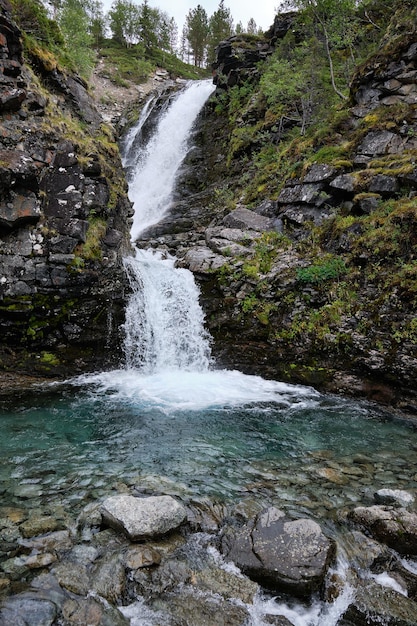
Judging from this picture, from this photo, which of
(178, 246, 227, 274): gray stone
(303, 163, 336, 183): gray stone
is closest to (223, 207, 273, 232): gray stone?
(178, 246, 227, 274): gray stone

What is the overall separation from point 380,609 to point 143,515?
103 inches

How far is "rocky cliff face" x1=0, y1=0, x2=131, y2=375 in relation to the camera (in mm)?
10664

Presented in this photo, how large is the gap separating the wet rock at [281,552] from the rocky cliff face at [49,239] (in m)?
8.45

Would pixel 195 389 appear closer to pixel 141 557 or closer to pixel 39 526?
pixel 39 526

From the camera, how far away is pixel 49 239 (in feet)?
36.4

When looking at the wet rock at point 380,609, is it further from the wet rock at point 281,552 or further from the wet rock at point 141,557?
the wet rock at point 141,557

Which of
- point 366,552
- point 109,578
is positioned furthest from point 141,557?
point 366,552

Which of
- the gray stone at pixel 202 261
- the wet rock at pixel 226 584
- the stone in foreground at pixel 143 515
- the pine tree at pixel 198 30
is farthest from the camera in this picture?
the pine tree at pixel 198 30

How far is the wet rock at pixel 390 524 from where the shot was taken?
167 inches

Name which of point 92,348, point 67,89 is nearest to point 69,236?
point 92,348

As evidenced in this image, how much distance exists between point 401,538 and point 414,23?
18.2 meters

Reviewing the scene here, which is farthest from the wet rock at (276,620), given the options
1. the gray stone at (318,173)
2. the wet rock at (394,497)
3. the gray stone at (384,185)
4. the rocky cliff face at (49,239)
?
the gray stone at (318,173)

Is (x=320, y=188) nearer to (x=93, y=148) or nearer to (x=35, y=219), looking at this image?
(x=93, y=148)

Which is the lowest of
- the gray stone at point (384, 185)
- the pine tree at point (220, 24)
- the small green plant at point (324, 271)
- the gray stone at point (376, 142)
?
the small green plant at point (324, 271)
